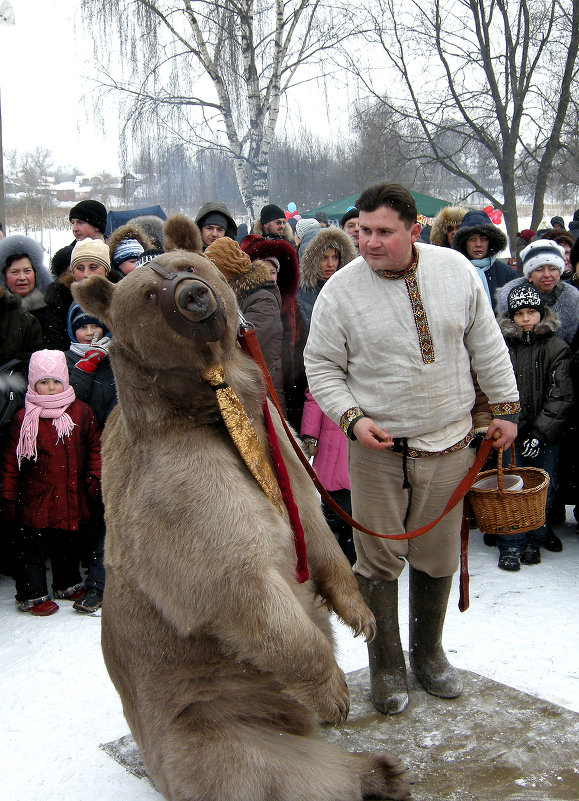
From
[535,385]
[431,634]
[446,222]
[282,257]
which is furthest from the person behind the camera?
[446,222]

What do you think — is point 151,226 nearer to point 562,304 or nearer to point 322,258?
point 322,258

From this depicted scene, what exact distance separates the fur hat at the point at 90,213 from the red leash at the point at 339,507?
3691 mm

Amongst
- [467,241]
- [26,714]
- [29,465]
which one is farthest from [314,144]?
[26,714]

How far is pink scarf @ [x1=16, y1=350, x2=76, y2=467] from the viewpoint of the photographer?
447cm

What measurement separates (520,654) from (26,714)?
7.90 ft

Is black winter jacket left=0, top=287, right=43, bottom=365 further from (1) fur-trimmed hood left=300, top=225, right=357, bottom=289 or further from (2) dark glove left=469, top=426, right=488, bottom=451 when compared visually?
(2) dark glove left=469, top=426, right=488, bottom=451

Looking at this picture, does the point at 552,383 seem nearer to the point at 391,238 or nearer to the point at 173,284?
the point at 391,238

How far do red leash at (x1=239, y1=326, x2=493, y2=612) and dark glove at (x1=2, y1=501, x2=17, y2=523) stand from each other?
2336mm

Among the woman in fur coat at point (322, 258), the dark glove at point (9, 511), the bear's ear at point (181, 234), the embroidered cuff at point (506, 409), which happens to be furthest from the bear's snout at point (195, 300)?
the woman in fur coat at point (322, 258)

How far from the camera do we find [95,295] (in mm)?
2305

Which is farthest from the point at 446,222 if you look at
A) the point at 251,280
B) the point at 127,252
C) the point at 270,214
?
the point at 127,252

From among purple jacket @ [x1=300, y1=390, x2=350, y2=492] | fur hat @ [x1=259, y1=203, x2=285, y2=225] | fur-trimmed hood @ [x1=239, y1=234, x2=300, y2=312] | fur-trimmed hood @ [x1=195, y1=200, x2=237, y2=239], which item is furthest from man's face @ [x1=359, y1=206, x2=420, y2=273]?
fur hat @ [x1=259, y1=203, x2=285, y2=225]

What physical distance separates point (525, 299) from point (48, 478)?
339 cm

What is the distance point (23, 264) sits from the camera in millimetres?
5230
